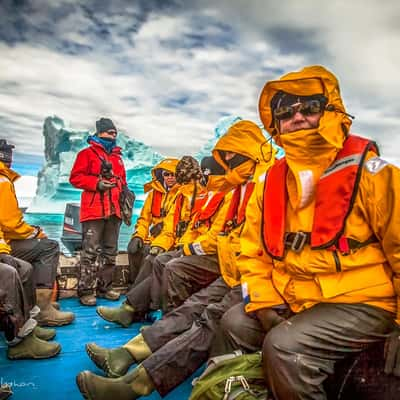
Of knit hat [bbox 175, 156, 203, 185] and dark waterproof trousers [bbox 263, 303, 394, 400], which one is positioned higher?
knit hat [bbox 175, 156, 203, 185]

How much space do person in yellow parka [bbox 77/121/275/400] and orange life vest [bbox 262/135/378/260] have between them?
0.62 metres

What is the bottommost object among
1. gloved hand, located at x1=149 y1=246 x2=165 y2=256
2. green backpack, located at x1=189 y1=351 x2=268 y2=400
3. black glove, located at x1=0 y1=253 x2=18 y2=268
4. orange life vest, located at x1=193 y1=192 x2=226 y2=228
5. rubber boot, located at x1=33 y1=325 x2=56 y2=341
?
rubber boot, located at x1=33 y1=325 x2=56 y2=341

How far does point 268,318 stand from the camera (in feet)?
5.64

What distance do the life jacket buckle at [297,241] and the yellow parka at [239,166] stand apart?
2.63 feet

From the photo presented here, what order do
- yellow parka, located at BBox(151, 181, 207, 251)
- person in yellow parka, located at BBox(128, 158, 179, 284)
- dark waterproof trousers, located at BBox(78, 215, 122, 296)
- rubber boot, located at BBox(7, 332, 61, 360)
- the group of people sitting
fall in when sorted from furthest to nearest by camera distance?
person in yellow parka, located at BBox(128, 158, 179, 284) → dark waterproof trousers, located at BBox(78, 215, 122, 296) → yellow parka, located at BBox(151, 181, 207, 251) → rubber boot, located at BBox(7, 332, 61, 360) → the group of people sitting

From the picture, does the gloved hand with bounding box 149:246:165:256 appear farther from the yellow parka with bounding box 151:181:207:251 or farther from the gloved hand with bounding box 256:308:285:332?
the gloved hand with bounding box 256:308:285:332

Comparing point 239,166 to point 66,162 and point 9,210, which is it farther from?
point 66,162

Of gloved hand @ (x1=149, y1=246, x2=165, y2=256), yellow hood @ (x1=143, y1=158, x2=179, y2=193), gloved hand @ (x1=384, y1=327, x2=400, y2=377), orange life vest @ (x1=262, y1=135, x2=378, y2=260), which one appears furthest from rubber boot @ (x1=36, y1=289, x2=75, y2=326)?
gloved hand @ (x1=384, y1=327, x2=400, y2=377)

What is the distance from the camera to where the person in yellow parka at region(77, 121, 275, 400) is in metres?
1.85

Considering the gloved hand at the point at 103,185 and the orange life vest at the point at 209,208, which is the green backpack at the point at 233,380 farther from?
the gloved hand at the point at 103,185

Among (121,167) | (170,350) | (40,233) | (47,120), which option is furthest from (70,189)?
(170,350)

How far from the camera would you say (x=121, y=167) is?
455 cm

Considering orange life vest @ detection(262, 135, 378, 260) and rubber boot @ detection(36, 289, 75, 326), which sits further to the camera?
rubber boot @ detection(36, 289, 75, 326)

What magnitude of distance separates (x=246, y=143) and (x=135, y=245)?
2.12 metres
